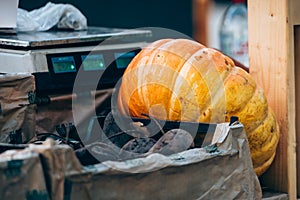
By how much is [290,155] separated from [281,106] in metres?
0.17

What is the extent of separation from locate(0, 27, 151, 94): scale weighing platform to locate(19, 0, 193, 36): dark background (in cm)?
183

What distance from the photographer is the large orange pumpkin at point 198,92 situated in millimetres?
1755

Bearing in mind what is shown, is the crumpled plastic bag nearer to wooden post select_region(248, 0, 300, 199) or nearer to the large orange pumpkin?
the large orange pumpkin

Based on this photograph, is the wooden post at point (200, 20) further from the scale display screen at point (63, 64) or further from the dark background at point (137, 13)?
the scale display screen at point (63, 64)

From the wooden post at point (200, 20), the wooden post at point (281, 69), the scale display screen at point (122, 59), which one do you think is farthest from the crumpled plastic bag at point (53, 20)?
the wooden post at point (200, 20)

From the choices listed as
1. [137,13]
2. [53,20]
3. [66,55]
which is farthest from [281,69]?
[137,13]

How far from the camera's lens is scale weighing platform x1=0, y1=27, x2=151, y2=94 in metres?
2.03

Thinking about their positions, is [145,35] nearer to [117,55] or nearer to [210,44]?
[117,55]

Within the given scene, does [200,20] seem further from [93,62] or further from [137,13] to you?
[93,62]

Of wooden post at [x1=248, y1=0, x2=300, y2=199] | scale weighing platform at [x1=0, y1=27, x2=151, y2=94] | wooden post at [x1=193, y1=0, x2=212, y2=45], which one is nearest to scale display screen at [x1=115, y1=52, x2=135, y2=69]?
scale weighing platform at [x1=0, y1=27, x2=151, y2=94]

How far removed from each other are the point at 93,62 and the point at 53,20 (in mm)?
471

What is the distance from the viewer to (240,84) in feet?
5.85

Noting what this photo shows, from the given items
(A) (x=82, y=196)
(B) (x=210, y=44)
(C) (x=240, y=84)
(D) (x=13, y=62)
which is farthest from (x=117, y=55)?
(B) (x=210, y=44)

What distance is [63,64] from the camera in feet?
6.82
